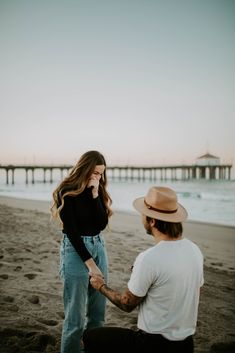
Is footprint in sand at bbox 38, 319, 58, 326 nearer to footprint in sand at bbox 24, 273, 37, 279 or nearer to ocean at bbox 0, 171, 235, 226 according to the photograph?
footprint in sand at bbox 24, 273, 37, 279

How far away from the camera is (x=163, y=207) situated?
5.92 feet

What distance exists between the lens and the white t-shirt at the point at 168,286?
1626 millimetres

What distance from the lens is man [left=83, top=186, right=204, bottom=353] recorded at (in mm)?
1634

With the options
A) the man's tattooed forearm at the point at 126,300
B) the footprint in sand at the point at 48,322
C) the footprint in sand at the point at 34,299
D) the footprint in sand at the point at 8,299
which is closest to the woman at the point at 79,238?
the man's tattooed forearm at the point at 126,300

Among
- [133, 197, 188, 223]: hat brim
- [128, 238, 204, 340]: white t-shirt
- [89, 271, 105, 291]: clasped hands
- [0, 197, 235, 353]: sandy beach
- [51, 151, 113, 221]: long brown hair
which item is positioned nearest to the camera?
[128, 238, 204, 340]: white t-shirt

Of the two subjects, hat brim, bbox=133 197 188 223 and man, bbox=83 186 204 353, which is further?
hat brim, bbox=133 197 188 223

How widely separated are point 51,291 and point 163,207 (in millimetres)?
2689

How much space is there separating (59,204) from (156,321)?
3.56 ft

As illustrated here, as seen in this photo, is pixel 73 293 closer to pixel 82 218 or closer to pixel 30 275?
pixel 82 218

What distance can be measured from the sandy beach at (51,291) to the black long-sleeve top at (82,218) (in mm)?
482

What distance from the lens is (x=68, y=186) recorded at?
7.58 ft

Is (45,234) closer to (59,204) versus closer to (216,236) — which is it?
(216,236)

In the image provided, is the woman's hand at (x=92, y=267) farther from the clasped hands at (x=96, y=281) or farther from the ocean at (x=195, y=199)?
the ocean at (x=195, y=199)

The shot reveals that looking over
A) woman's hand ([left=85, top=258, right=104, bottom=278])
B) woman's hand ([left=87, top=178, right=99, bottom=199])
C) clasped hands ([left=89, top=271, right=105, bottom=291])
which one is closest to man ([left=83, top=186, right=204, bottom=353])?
clasped hands ([left=89, top=271, right=105, bottom=291])
